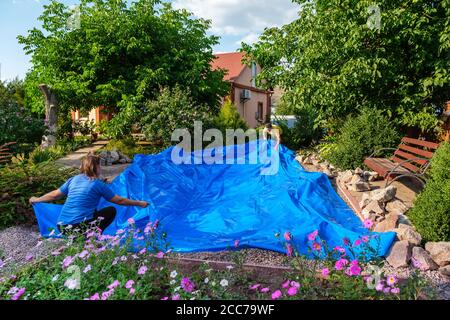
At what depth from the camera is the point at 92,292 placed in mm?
2592

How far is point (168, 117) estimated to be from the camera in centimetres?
1120

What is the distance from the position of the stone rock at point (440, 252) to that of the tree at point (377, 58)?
→ 5.37 m

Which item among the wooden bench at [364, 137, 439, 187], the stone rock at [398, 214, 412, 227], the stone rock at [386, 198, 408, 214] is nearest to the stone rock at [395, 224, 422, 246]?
the stone rock at [398, 214, 412, 227]

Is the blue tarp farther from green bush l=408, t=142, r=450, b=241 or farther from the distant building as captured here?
the distant building

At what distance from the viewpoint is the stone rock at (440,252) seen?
11.5ft

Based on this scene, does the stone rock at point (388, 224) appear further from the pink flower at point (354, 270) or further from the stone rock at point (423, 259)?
the pink flower at point (354, 270)

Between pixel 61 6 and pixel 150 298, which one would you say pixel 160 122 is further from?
pixel 150 298

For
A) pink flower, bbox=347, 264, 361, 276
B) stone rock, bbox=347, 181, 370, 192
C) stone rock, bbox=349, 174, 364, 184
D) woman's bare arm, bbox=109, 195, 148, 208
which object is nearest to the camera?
pink flower, bbox=347, 264, 361, 276

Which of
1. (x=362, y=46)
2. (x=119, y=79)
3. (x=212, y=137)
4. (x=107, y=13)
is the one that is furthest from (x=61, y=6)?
(x=362, y=46)

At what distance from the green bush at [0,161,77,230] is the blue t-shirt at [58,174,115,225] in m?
1.27

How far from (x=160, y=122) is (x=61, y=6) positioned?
6.45 meters

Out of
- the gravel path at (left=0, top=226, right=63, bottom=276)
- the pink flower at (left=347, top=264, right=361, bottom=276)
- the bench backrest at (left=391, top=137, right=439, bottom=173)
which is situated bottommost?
the gravel path at (left=0, top=226, right=63, bottom=276)

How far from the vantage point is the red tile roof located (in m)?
23.2

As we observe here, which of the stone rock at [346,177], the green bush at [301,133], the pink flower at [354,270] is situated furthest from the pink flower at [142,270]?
the green bush at [301,133]
